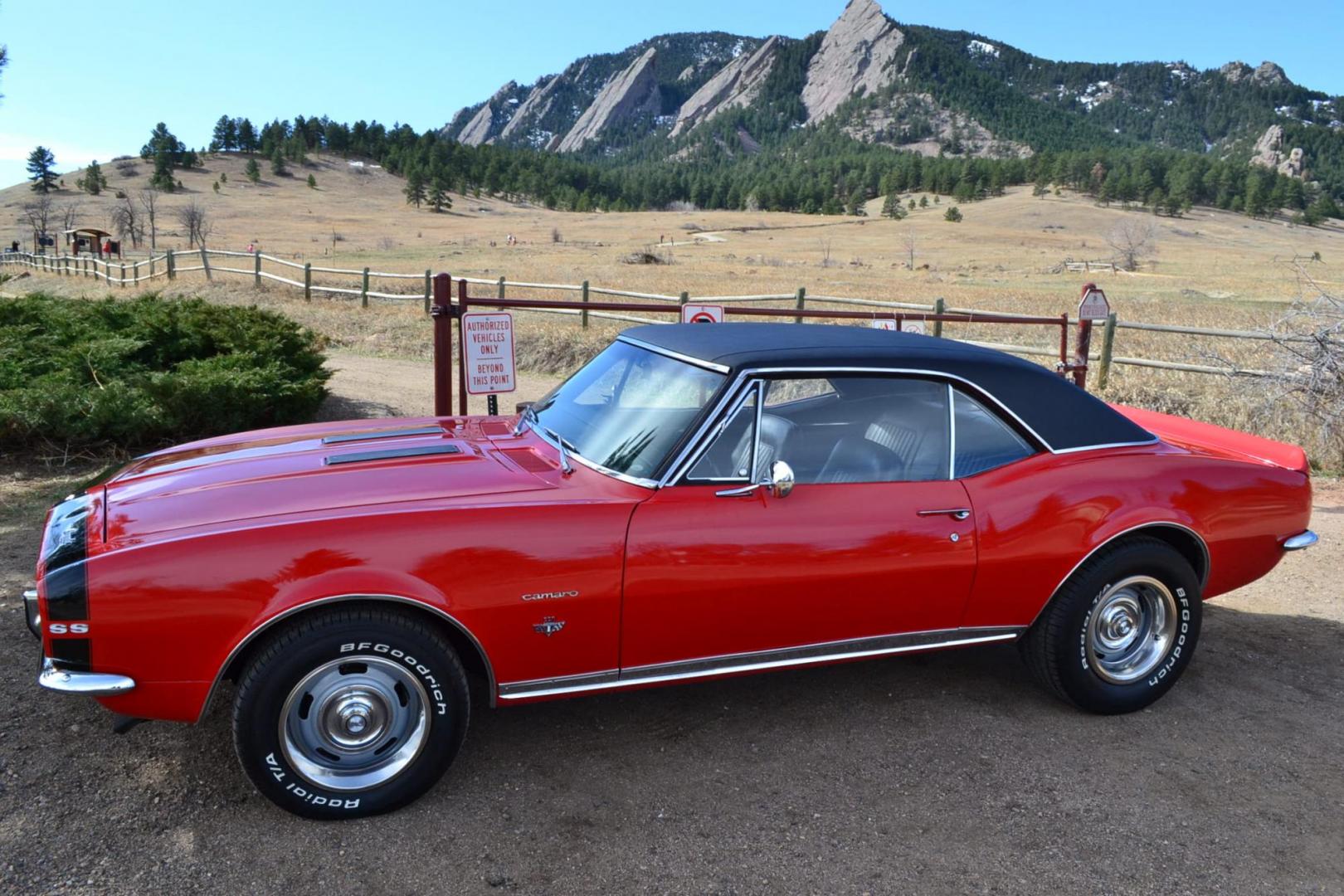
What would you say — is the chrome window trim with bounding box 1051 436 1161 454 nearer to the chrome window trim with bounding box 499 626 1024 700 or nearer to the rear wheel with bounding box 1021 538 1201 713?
the rear wheel with bounding box 1021 538 1201 713

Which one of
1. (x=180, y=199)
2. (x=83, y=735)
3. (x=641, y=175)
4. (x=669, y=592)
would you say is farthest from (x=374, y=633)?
(x=641, y=175)

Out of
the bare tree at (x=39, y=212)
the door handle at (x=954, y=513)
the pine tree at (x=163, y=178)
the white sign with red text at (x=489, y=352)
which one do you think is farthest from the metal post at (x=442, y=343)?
the pine tree at (x=163, y=178)

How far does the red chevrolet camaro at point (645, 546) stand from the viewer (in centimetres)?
278

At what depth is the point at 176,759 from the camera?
10.7 ft

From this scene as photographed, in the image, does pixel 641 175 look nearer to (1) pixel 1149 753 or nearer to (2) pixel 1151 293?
(2) pixel 1151 293

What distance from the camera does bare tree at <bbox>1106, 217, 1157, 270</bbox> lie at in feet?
A: 187

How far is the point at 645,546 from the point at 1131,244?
64.6m

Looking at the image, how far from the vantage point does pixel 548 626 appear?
9.98ft

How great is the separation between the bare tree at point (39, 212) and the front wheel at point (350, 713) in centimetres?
6597

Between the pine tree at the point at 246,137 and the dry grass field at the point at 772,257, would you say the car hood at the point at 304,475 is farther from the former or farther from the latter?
the pine tree at the point at 246,137

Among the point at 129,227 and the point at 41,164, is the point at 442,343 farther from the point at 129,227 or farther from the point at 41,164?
the point at 41,164

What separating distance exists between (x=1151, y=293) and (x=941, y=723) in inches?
1553

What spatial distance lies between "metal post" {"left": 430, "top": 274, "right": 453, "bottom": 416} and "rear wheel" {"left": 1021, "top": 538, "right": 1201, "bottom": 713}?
150 inches

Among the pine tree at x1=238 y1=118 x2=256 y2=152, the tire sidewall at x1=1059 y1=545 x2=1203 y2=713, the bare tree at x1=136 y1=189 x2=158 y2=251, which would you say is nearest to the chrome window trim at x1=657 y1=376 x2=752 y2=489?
the tire sidewall at x1=1059 y1=545 x2=1203 y2=713
